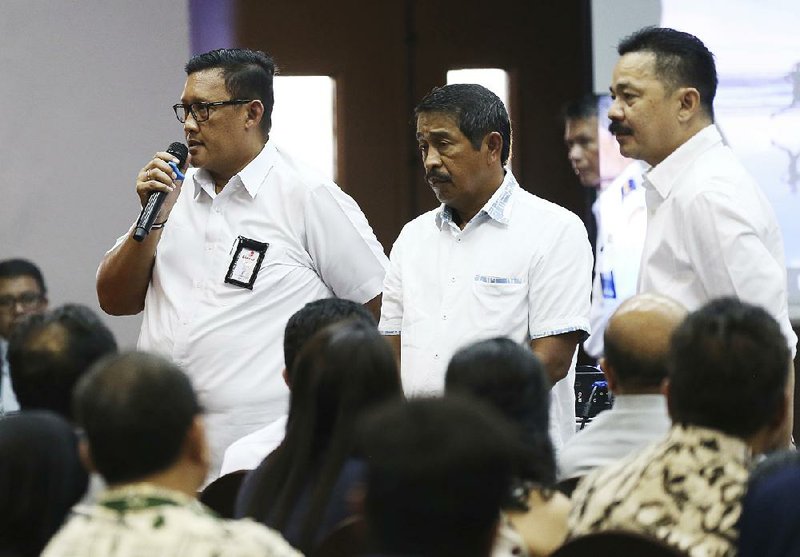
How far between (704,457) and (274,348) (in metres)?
1.70

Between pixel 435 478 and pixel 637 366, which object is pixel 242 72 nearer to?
pixel 637 366

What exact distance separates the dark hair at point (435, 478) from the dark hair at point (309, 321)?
49.9 inches

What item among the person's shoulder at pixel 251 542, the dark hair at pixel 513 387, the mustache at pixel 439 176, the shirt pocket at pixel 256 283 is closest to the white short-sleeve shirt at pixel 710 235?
the mustache at pixel 439 176

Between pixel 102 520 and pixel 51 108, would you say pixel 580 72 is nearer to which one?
pixel 51 108

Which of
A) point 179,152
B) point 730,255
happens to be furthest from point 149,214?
point 730,255

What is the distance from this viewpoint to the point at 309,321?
2.58 m

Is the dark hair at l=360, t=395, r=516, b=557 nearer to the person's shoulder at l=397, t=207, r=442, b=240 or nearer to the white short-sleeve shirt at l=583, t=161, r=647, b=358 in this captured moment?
the person's shoulder at l=397, t=207, r=442, b=240

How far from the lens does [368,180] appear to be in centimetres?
599

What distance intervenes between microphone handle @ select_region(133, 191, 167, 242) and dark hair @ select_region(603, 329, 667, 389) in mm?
1414

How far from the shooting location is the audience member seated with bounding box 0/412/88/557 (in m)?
1.84

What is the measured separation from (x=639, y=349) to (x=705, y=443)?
44 cm

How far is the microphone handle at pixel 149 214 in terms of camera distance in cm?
321

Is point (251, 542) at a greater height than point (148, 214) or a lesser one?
lesser

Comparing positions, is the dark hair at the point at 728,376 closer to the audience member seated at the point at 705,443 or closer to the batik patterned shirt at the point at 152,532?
the audience member seated at the point at 705,443
